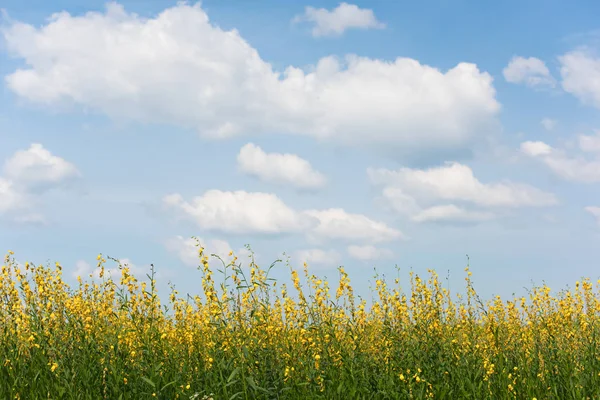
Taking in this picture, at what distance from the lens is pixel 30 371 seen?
7277 mm

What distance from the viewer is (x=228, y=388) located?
21.9 ft

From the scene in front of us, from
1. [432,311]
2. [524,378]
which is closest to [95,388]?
[432,311]

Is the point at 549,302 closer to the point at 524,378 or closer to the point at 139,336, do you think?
the point at 524,378

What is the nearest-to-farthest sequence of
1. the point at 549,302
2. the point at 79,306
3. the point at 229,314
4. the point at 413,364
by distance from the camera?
the point at 229,314 → the point at 413,364 → the point at 79,306 → the point at 549,302

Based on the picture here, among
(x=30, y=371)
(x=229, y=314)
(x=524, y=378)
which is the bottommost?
(x=524, y=378)

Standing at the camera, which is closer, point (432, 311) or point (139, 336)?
point (139, 336)

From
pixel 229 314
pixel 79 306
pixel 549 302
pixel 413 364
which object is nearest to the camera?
pixel 229 314

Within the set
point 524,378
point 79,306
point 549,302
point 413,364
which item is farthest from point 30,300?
point 549,302

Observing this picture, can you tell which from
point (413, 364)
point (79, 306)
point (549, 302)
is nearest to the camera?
point (413, 364)

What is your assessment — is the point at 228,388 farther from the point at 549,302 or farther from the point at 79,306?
the point at 549,302

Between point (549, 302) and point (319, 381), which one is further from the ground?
point (549, 302)

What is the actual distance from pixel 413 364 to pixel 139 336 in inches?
131

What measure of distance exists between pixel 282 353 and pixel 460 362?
2.21m

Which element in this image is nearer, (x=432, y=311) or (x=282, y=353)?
(x=282, y=353)
